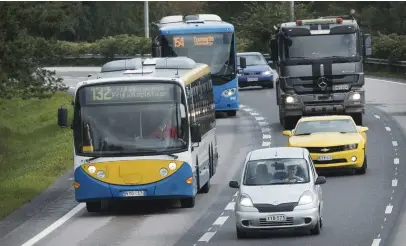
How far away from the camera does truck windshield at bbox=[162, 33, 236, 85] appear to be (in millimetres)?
46750

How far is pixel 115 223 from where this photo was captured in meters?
26.3

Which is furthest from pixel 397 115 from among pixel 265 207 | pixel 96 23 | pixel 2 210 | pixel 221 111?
pixel 96 23

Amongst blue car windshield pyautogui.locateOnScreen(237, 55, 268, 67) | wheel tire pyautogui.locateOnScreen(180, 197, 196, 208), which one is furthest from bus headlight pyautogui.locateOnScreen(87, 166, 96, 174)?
blue car windshield pyautogui.locateOnScreen(237, 55, 268, 67)

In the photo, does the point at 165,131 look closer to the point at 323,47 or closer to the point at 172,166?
the point at 172,166

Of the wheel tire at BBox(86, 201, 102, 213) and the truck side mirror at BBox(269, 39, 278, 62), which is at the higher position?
the truck side mirror at BBox(269, 39, 278, 62)

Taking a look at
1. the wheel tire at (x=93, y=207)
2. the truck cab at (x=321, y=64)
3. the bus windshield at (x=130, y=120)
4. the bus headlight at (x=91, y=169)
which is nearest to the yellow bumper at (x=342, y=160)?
the bus windshield at (x=130, y=120)

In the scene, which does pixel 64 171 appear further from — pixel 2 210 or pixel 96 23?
pixel 96 23

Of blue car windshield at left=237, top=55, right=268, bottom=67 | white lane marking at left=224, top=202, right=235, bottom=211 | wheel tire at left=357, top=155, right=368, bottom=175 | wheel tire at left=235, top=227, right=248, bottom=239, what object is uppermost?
wheel tire at left=235, top=227, right=248, bottom=239

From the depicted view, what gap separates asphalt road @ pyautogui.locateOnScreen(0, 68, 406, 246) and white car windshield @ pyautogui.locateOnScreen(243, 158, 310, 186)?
3.15 ft

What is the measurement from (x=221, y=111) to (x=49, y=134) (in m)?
8.26

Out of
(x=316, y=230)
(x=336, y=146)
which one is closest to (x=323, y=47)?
(x=336, y=146)

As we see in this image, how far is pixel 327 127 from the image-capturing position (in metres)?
33.7

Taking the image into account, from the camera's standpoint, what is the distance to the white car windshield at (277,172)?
2364 cm

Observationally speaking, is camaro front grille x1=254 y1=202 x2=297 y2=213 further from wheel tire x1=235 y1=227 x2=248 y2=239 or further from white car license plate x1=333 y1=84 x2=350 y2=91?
white car license plate x1=333 y1=84 x2=350 y2=91
